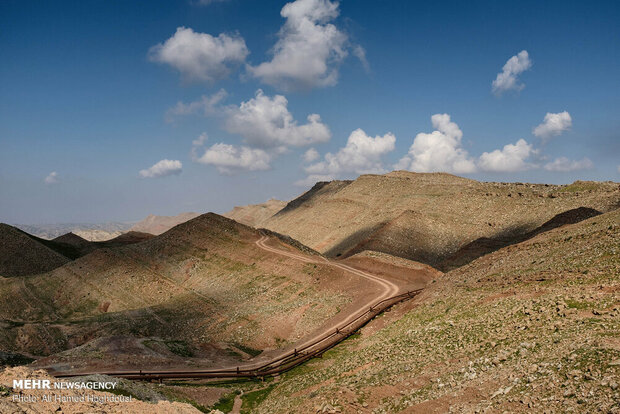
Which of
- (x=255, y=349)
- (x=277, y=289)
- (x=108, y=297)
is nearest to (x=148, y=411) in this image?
(x=255, y=349)

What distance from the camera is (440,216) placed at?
9175cm

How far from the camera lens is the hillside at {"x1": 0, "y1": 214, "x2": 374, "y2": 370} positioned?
3875 cm

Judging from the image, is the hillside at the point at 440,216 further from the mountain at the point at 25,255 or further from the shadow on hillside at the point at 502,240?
the mountain at the point at 25,255

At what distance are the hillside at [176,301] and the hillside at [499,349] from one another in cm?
1248

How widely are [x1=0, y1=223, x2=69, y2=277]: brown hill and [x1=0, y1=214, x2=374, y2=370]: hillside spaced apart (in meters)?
21.3

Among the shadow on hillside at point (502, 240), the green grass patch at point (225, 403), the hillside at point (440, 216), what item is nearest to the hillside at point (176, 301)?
the green grass patch at point (225, 403)

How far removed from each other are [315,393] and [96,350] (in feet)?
74.6

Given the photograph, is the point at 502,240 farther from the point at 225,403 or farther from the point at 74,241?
the point at 74,241

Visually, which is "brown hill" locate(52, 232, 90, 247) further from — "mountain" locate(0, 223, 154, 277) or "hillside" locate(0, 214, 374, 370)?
"hillside" locate(0, 214, 374, 370)

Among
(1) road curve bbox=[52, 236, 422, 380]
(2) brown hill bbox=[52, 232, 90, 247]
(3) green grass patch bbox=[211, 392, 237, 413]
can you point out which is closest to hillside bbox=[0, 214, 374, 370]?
(1) road curve bbox=[52, 236, 422, 380]

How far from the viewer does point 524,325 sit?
67.6 ft

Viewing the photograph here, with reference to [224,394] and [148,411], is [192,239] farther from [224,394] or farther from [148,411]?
[148,411]

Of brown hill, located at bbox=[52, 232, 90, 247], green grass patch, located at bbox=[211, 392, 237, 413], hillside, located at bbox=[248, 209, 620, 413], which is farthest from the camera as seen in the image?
brown hill, located at bbox=[52, 232, 90, 247]

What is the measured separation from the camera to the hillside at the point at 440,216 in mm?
74375
